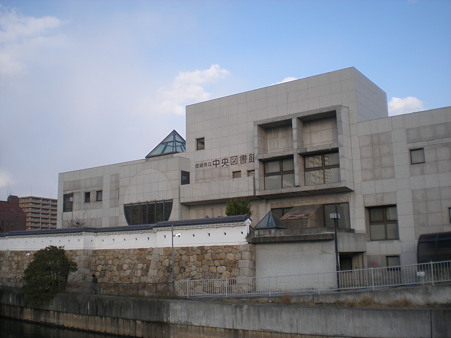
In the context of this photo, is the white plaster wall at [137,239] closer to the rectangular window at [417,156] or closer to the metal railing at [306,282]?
the metal railing at [306,282]

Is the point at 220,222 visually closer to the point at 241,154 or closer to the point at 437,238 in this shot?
the point at 241,154

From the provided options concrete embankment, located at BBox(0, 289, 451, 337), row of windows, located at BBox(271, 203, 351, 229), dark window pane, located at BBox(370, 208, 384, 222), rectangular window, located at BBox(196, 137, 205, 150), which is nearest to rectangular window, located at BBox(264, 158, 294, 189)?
row of windows, located at BBox(271, 203, 351, 229)

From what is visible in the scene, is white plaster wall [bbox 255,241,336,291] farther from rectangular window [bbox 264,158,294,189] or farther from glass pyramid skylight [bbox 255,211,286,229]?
rectangular window [bbox 264,158,294,189]

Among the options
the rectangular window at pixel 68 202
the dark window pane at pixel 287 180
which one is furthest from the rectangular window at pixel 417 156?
the rectangular window at pixel 68 202

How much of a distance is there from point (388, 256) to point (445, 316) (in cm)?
1451

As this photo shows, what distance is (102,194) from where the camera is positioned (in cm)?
4638

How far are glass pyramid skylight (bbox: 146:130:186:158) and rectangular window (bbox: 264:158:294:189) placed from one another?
10201mm

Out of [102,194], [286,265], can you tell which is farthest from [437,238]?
[102,194]

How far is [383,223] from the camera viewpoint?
31.9m

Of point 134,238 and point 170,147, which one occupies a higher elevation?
point 170,147

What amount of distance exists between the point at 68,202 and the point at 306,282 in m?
31.4

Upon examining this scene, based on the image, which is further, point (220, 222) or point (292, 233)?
point (220, 222)

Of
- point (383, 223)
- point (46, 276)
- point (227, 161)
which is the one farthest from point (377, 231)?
point (46, 276)

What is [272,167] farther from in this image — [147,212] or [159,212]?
[147,212]
